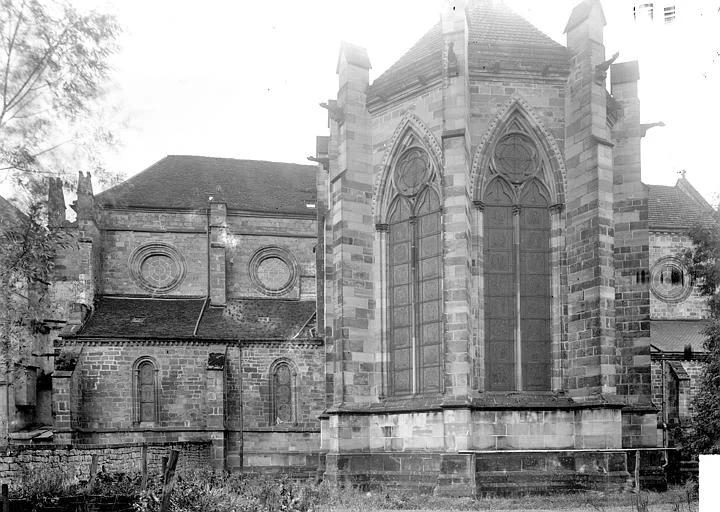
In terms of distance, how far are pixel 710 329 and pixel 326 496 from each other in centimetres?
856

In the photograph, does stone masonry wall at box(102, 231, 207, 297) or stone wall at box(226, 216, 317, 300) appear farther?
stone wall at box(226, 216, 317, 300)

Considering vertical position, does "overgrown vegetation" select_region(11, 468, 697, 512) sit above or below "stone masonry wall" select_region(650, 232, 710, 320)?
below

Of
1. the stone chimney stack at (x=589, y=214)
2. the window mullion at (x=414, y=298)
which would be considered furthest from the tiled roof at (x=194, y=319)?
the stone chimney stack at (x=589, y=214)

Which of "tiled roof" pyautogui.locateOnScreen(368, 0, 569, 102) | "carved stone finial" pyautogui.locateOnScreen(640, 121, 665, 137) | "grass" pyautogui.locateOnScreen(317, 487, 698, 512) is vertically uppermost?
"tiled roof" pyautogui.locateOnScreen(368, 0, 569, 102)

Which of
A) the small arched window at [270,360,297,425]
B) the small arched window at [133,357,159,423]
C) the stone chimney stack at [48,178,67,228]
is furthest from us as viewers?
the small arched window at [270,360,297,425]

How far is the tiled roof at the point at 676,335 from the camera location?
112 ft

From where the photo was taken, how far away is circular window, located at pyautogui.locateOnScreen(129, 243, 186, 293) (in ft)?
124

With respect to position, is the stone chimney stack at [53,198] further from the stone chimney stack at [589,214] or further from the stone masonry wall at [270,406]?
the stone masonry wall at [270,406]

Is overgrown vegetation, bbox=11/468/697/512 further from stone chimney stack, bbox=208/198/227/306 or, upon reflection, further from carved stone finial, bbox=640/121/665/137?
stone chimney stack, bbox=208/198/227/306

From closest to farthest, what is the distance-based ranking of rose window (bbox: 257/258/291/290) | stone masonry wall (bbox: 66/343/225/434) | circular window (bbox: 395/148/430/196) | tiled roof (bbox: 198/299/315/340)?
circular window (bbox: 395/148/430/196)
stone masonry wall (bbox: 66/343/225/434)
tiled roof (bbox: 198/299/315/340)
rose window (bbox: 257/258/291/290)

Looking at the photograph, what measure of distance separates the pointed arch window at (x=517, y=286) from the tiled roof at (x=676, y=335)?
17.2 m

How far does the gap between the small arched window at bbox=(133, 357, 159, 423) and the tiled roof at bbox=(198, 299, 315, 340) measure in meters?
2.44

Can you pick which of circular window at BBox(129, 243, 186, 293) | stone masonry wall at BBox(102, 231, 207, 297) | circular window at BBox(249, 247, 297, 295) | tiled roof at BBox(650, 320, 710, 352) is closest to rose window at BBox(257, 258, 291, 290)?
circular window at BBox(249, 247, 297, 295)

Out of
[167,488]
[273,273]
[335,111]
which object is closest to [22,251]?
[167,488]
